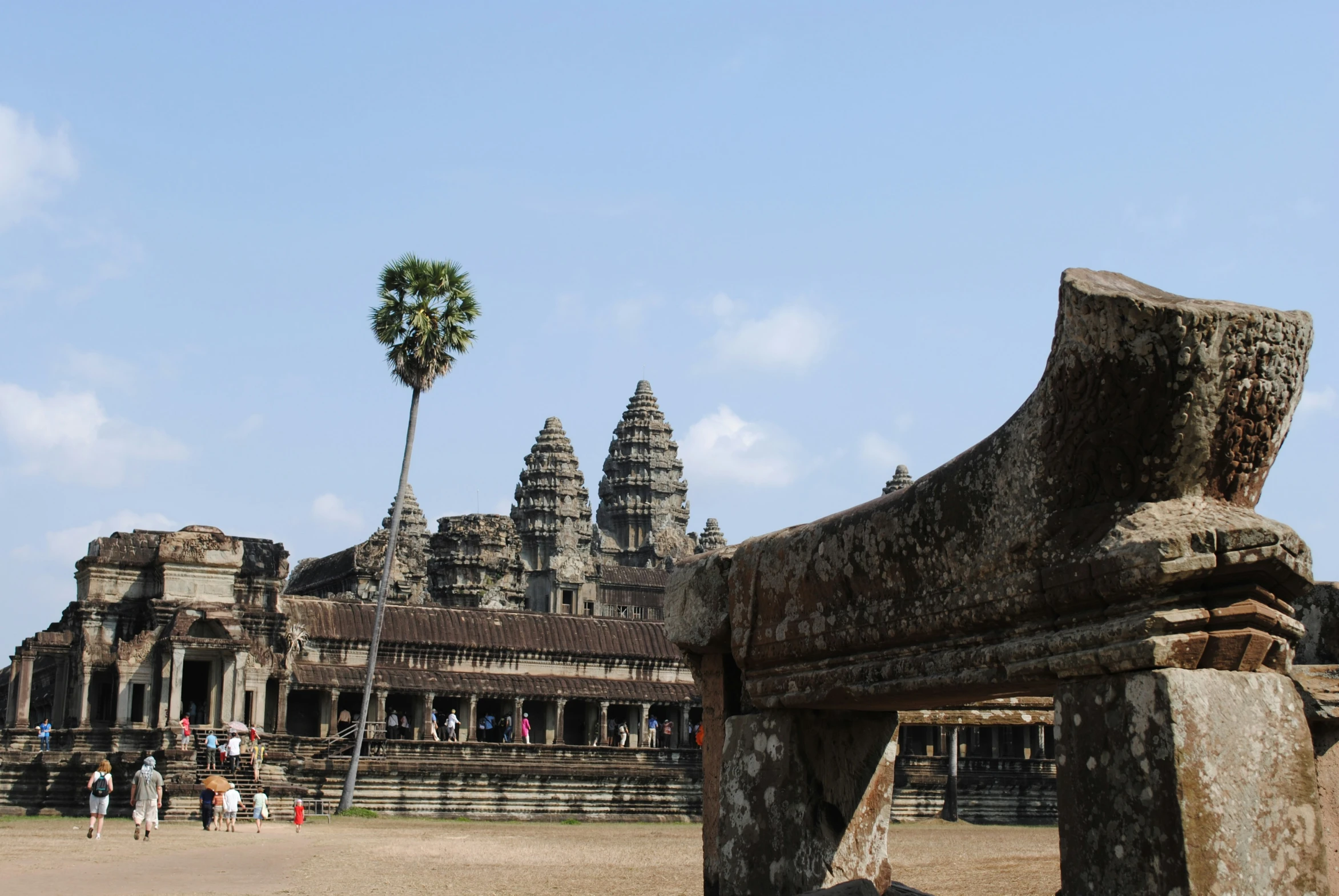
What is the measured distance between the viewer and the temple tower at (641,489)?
88.2 m

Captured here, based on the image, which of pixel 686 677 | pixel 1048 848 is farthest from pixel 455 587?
pixel 1048 848

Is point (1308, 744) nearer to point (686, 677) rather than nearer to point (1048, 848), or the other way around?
point (1048, 848)

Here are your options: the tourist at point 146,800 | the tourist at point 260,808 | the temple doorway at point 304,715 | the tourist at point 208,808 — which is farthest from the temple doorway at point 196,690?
the tourist at point 146,800

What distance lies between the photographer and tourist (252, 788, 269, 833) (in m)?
25.4

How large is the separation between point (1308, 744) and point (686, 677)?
37991 millimetres

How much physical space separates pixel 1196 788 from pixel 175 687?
100 feet

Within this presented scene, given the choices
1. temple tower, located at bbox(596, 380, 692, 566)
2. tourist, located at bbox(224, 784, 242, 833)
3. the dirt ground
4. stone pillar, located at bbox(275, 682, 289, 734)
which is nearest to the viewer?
the dirt ground

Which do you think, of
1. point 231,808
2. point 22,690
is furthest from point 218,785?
point 22,690

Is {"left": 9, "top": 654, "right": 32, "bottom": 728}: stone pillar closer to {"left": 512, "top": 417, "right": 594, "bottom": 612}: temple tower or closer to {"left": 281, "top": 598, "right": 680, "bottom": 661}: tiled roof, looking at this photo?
{"left": 281, "top": 598, "right": 680, "bottom": 661}: tiled roof

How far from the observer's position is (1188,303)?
495 cm

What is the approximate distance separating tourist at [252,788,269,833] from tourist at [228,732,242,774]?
1.61m

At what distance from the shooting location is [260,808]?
25594 mm

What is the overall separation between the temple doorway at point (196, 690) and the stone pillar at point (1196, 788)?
31.0 metres

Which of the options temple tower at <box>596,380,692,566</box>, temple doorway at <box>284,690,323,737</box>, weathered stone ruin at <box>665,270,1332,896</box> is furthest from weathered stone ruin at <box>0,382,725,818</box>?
temple tower at <box>596,380,692,566</box>
